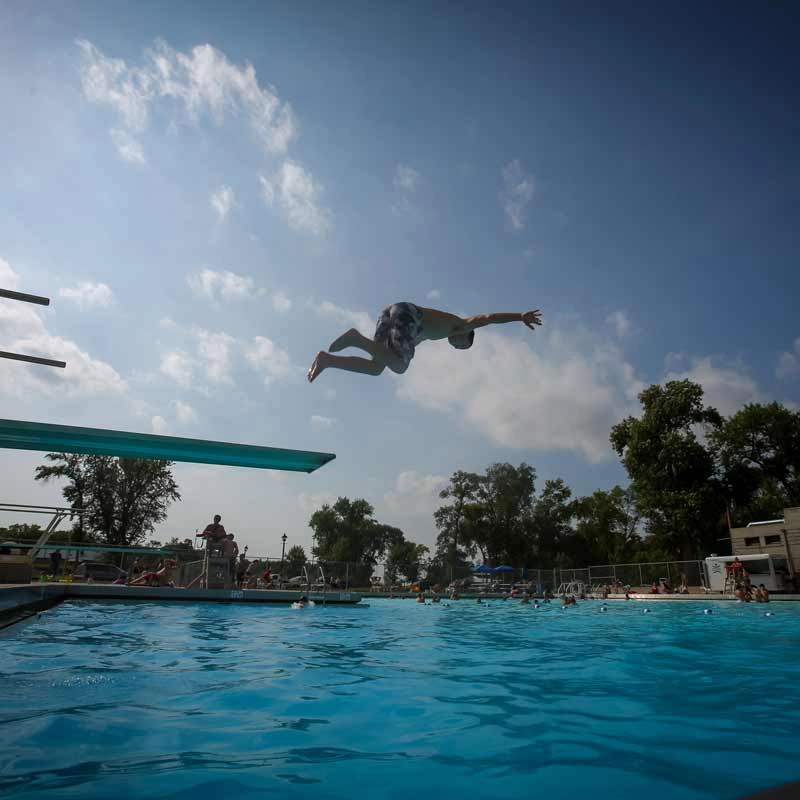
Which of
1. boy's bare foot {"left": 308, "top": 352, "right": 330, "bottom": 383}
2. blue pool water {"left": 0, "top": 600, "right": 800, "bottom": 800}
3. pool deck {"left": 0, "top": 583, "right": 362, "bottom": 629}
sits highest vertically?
boy's bare foot {"left": 308, "top": 352, "right": 330, "bottom": 383}

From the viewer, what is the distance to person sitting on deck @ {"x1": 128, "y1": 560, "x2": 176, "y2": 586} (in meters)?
15.2

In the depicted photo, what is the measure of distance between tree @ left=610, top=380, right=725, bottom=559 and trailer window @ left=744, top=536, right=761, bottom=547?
140 inches

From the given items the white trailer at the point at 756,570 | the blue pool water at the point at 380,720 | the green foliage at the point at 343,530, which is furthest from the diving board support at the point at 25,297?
the green foliage at the point at 343,530

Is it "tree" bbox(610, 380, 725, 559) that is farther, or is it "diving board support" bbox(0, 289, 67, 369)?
"tree" bbox(610, 380, 725, 559)

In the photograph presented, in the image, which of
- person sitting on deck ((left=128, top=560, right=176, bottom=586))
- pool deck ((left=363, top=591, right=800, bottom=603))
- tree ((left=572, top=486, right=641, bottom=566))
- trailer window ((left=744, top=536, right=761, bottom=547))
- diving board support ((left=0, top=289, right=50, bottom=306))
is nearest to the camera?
diving board support ((left=0, top=289, right=50, bottom=306))

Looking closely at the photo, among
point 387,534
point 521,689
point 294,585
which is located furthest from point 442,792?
point 387,534

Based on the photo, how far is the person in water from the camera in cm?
511

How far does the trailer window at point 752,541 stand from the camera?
27666mm

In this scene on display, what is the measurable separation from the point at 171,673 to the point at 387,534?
2754 inches

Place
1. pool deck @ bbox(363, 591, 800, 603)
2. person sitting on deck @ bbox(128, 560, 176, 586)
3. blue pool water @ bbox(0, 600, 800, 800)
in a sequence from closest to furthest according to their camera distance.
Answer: blue pool water @ bbox(0, 600, 800, 800) < person sitting on deck @ bbox(128, 560, 176, 586) < pool deck @ bbox(363, 591, 800, 603)

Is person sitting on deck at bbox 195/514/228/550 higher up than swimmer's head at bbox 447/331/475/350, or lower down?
lower down

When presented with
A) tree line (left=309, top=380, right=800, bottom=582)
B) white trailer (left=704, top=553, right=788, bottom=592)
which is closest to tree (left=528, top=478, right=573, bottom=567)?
tree line (left=309, top=380, right=800, bottom=582)

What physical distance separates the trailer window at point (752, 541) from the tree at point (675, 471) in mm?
3545

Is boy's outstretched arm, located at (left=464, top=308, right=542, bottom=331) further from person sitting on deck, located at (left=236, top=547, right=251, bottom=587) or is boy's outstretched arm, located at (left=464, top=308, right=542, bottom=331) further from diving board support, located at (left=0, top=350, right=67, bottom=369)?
person sitting on deck, located at (left=236, top=547, right=251, bottom=587)
